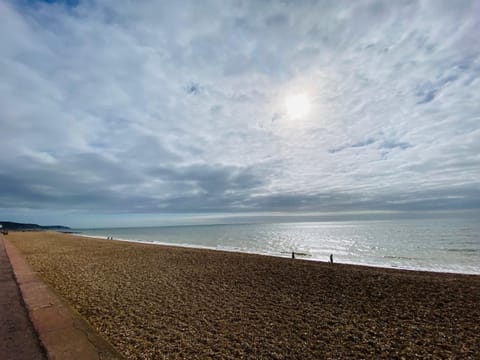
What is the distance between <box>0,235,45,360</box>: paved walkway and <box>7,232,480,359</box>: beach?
1.19 meters

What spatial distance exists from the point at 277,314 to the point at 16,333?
217 inches

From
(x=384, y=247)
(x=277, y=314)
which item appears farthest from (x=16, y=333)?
(x=384, y=247)

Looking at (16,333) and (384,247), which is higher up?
(16,333)

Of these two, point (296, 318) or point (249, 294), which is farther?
point (249, 294)

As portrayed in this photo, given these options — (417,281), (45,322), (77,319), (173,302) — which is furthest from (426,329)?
(45,322)

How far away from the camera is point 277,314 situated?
633 cm

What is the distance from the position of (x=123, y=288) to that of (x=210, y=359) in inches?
237

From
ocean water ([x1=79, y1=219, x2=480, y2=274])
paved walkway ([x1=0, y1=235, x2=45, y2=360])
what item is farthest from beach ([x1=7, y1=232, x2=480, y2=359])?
ocean water ([x1=79, y1=219, x2=480, y2=274])

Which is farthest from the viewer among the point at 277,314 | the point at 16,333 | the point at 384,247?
the point at 384,247

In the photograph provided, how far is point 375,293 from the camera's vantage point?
8508 millimetres

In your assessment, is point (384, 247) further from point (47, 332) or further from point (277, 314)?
point (47, 332)

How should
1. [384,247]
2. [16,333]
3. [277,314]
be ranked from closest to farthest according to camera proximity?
[16,333] < [277,314] < [384,247]

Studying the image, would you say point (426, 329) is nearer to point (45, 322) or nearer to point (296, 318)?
point (296, 318)

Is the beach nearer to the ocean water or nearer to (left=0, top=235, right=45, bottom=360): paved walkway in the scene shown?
(left=0, top=235, right=45, bottom=360): paved walkway
